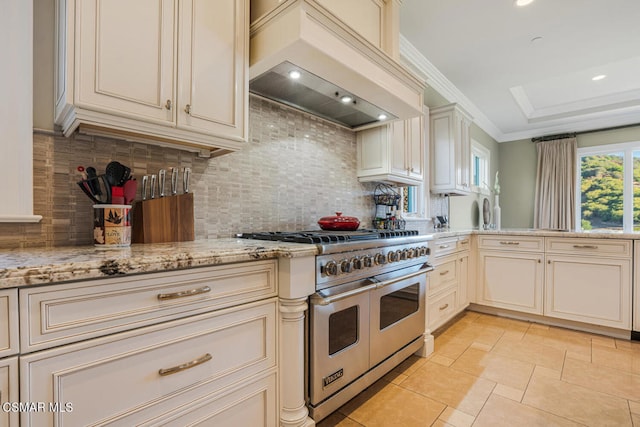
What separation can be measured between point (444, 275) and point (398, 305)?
3.30ft

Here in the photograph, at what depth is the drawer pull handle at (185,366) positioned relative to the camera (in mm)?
924

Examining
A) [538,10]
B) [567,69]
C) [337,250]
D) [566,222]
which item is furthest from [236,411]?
[566,222]

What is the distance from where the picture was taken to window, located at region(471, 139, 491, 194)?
4.80 m

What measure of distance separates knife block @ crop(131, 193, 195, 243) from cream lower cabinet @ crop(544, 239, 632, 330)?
323 centimetres

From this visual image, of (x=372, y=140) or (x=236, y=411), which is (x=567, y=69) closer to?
(x=372, y=140)

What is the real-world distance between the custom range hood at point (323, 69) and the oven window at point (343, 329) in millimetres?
1260

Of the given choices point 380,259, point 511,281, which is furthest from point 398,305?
point 511,281

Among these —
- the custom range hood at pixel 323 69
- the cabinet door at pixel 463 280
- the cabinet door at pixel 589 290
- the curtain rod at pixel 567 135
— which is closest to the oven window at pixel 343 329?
the custom range hood at pixel 323 69

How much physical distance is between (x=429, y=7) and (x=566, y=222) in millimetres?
4578

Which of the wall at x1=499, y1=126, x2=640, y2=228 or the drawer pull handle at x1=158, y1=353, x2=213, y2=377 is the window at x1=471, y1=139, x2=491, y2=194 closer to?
the wall at x1=499, y1=126, x2=640, y2=228

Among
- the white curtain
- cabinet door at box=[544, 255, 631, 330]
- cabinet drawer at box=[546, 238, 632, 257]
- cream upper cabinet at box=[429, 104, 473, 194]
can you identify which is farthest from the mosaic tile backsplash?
the white curtain

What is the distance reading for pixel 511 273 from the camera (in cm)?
312

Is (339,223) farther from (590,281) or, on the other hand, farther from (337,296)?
(590,281)

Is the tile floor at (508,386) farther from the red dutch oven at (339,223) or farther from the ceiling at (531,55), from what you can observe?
the ceiling at (531,55)
